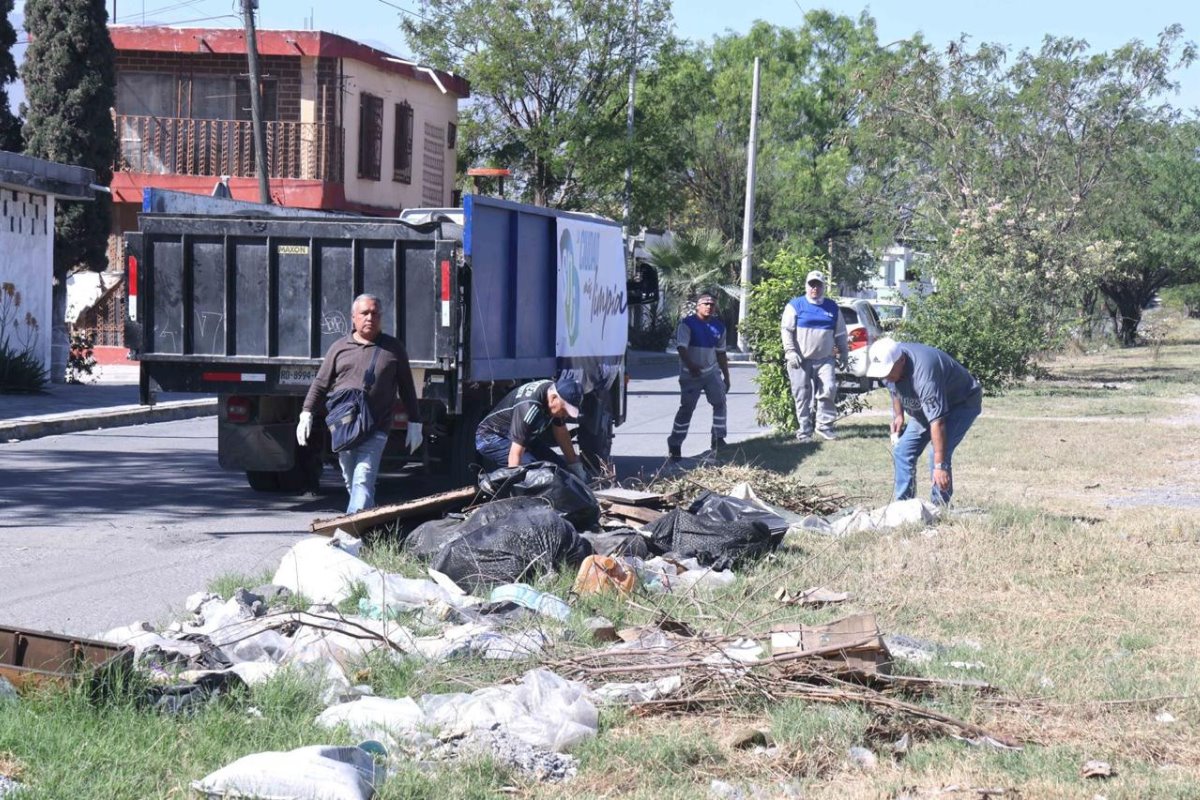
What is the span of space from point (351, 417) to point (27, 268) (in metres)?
15.3

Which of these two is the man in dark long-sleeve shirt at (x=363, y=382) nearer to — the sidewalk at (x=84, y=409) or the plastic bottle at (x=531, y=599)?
the plastic bottle at (x=531, y=599)

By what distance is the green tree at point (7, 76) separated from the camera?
80.0 ft

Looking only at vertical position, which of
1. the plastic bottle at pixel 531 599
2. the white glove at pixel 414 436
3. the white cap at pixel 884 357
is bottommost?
the plastic bottle at pixel 531 599

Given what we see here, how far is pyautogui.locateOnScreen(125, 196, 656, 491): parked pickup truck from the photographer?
38.1ft

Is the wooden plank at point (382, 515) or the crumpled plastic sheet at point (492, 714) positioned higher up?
the wooden plank at point (382, 515)

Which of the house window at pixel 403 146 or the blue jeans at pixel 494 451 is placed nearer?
the blue jeans at pixel 494 451

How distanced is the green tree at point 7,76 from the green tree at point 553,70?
43.8 ft

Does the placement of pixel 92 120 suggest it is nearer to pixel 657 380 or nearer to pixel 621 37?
pixel 657 380

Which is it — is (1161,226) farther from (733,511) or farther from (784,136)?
(733,511)

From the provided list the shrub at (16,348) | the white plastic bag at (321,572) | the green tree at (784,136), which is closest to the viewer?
the white plastic bag at (321,572)

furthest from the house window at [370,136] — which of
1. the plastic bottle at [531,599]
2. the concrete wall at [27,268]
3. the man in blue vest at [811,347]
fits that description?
the plastic bottle at [531,599]

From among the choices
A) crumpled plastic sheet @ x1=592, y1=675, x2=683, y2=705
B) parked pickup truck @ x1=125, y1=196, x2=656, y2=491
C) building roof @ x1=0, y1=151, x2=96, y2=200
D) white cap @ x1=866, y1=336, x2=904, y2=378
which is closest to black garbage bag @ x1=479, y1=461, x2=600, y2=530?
parked pickup truck @ x1=125, y1=196, x2=656, y2=491

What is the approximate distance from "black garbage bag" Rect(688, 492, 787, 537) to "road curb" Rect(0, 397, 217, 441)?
10.1 m

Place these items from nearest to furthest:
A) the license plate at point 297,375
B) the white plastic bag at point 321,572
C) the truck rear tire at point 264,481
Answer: the white plastic bag at point 321,572
the license plate at point 297,375
the truck rear tire at point 264,481
